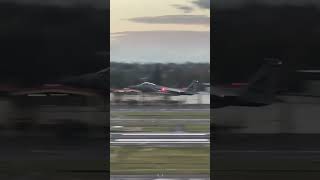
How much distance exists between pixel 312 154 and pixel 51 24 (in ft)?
6.36

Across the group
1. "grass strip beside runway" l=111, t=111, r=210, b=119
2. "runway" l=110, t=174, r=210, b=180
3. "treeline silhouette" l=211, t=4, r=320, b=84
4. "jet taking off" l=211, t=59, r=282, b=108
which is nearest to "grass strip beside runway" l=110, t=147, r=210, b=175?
"runway" l=110, t=174, r=210, b=180

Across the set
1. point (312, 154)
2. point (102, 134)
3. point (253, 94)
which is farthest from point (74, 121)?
point (312, 154)

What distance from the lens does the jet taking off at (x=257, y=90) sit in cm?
379

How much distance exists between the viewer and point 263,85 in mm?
3811

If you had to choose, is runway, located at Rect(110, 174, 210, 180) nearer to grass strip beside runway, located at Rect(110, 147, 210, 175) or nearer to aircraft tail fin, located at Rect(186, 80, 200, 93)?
grass strip beside runway, located at Rect(110, 147, 210, 175)

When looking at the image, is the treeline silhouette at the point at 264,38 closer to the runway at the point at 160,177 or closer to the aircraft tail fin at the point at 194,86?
the aircraft tail fin at the point at 194,86

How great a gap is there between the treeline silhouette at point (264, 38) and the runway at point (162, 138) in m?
0.40

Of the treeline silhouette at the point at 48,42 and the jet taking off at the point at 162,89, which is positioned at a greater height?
the treeline silhouette at the point at 48,42

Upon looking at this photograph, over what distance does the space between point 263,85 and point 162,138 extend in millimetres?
755

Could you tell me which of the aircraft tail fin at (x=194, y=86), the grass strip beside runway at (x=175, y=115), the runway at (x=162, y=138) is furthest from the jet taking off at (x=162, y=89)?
the runway at (x=162, y=138)

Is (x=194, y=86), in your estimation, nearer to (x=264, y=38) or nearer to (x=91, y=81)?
(x=264, y=38)

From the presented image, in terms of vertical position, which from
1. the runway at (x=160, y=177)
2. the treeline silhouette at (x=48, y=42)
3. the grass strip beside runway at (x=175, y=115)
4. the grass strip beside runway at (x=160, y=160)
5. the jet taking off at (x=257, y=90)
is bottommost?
the runway at (x=160, y=177)

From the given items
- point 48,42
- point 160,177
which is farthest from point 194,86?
point 48,42

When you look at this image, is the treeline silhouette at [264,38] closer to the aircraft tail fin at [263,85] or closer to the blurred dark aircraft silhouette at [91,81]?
the aircraft tail fin at [263,85]
